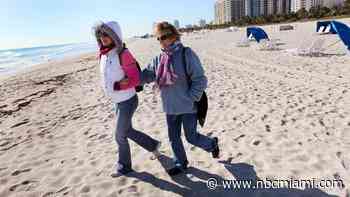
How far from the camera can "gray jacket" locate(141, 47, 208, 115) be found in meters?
2.92

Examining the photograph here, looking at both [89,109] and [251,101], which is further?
[89,109]

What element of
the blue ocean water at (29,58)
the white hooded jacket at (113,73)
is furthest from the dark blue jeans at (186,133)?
the blue ocean water at (29,58)

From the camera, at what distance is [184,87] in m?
3.02

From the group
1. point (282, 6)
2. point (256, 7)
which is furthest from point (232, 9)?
point (282, 6)

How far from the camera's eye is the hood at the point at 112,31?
9.70 feet

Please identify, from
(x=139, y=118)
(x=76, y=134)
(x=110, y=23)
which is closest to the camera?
(x=110, y=23)

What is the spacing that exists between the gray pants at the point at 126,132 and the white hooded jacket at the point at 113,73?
0.09 metres

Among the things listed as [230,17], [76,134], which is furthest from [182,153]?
[230,17]

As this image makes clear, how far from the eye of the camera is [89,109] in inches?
271

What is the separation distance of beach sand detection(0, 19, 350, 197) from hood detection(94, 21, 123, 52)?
1.50 meters

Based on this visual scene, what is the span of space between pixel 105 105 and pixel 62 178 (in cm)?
354

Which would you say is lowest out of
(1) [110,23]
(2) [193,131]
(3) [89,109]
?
(3) [89,109]

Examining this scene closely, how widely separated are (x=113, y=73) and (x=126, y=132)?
683 mm

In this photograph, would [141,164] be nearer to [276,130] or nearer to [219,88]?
[276,130]
